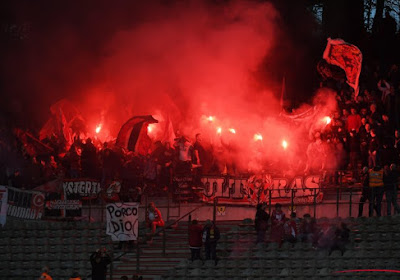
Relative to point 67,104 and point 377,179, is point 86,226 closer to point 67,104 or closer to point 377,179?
point 377,179

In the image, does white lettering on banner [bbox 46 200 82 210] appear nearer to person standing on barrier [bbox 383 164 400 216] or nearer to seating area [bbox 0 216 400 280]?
seating area [bbox 0 216 400 280]

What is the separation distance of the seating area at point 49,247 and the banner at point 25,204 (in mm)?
344

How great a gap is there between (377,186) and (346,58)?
5.11 m

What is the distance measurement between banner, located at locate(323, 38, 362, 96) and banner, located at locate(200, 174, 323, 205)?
3.19 m

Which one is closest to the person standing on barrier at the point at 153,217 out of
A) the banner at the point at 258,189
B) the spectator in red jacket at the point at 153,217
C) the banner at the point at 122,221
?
the spectator in red jacket at the point at 153,217

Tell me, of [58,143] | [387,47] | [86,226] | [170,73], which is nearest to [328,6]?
[387,47]

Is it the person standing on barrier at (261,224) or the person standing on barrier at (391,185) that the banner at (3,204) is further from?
the person standing on barrier at (391,185)

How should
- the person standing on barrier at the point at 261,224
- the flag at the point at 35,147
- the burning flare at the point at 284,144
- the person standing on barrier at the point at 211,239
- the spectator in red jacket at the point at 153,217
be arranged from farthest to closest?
the flag at the point at 35,147 → the burning flare at the point at 284,144 → the spectator in red jacket at the point at 153,217 → the person standing on barrier at the point at 261,224 → the person standing on barrier at the point at 211,239

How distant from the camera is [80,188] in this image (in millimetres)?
21547

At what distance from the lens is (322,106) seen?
24.2 metres

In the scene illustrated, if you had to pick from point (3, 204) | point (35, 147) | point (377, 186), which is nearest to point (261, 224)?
point (377, 186)

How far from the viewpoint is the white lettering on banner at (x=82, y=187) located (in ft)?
70.5

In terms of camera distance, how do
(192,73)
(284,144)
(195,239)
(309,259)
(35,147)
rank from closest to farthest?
1. (309,259)
2. (195,239)
3. (284,144)
4. (35,147)
5. (192,73)

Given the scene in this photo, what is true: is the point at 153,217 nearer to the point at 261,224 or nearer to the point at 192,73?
the point at 261,224
